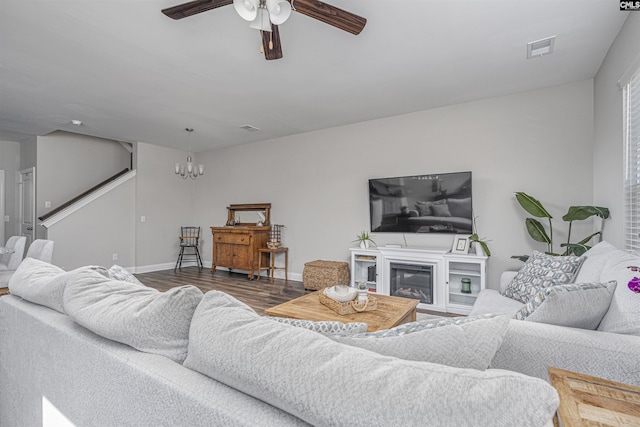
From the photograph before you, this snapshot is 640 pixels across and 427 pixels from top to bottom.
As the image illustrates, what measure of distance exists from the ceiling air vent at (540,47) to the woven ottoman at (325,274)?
319 centimetres

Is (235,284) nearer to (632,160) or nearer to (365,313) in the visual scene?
(365,313)

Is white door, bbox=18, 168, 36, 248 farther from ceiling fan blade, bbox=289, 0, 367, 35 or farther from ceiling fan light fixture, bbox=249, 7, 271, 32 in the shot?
ceiling fan blade, bbox=289, 0, 367, 35

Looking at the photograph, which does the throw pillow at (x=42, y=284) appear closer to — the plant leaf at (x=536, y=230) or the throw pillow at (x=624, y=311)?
the throw pillow at (x=624, y=311)

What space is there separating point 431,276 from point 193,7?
345 cm

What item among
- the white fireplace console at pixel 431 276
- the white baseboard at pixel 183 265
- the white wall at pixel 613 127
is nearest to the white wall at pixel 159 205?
the white baseboard at pixel 183 265

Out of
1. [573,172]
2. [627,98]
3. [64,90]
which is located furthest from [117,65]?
[573,172]

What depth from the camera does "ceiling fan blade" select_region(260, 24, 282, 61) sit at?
6.44 feet

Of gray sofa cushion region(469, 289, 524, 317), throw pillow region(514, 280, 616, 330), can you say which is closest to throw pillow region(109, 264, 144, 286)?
throw pillow region(514, 280, 616, 330)

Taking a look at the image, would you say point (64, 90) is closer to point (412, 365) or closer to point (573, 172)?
point (412, 365)

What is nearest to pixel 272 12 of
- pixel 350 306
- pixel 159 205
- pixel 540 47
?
pixel 350 306

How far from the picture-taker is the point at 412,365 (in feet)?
1.87

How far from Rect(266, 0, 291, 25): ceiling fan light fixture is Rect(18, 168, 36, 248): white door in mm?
6148

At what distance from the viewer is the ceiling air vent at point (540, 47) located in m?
2.49

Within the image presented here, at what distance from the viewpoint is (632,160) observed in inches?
86.7
